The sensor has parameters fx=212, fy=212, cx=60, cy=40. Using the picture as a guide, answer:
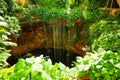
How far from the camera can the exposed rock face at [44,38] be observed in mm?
11328

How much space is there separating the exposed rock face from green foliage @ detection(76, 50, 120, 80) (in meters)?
8.33

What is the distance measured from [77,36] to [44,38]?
2.35 meters

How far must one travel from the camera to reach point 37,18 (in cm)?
1128

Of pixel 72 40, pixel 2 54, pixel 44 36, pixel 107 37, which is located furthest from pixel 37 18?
pixel 2 54

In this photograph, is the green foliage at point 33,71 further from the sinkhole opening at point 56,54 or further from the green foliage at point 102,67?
the sinkhole opening at point 56,54

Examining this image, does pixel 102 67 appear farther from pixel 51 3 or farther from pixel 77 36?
pixel 51 3

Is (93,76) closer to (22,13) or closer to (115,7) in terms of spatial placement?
(115,7)

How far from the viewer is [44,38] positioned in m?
12.2

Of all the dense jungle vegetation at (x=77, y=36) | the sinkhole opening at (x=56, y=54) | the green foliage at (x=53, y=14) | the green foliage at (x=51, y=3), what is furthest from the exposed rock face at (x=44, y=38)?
the green foliage at (x=51, y=3)

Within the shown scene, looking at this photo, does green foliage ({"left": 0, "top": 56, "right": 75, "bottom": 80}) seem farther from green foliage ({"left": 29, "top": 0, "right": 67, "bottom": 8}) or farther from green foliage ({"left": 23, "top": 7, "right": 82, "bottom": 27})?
green foliage ({"left": 29, "top": 0, "right": 67, "bottom": 8})

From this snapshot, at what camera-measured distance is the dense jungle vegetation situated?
2314 mm

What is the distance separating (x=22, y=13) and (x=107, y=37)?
5613mm

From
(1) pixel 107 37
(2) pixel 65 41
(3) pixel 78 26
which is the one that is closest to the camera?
(1) pixel 107 37

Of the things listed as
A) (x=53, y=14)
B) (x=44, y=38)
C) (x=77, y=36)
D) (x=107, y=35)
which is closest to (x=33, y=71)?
(x=107, y=35)
